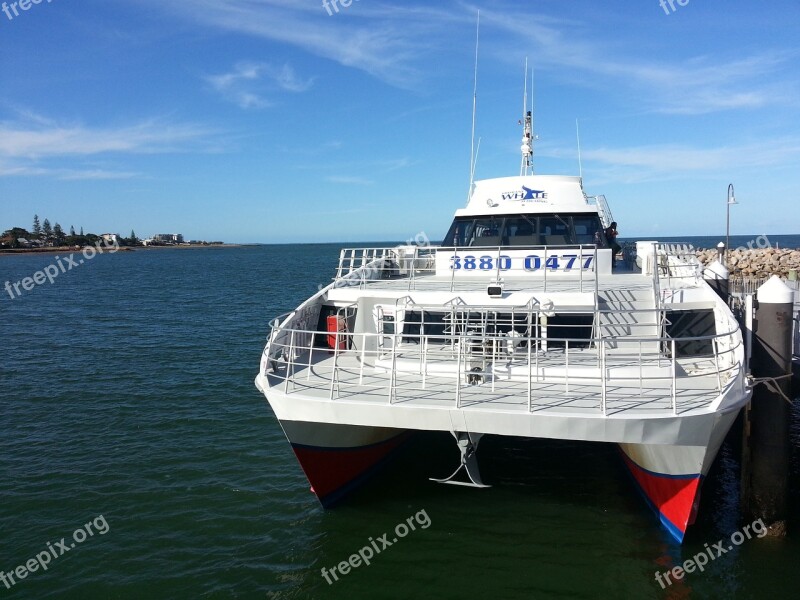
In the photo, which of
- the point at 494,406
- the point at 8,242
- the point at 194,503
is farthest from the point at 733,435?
the point at 8,242

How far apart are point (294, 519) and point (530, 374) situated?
509cm

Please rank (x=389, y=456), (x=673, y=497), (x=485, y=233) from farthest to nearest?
(x=485, y=233) < (x=389, y=456) < (x=673, y=497)

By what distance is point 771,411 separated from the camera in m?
8.64

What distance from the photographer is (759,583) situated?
7.77 metres

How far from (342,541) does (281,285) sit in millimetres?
45401

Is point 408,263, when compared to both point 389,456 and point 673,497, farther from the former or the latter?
point 673,497

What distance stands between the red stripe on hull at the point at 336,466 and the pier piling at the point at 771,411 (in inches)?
240

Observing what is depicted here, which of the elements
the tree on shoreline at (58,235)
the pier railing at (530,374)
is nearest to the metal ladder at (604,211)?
the pier railing at (530,374)

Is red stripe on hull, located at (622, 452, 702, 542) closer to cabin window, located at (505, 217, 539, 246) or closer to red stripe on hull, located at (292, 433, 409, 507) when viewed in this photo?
red stripe on hull, located at (292, 433, 409, 507)

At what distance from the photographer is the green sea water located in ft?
26.1

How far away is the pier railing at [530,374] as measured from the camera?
24.7ft

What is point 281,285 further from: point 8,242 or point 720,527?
point 8,242

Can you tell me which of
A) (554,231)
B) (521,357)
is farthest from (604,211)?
(521,357)

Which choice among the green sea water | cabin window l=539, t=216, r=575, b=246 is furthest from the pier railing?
cabin window l=539, t=216, r=575, b=246
